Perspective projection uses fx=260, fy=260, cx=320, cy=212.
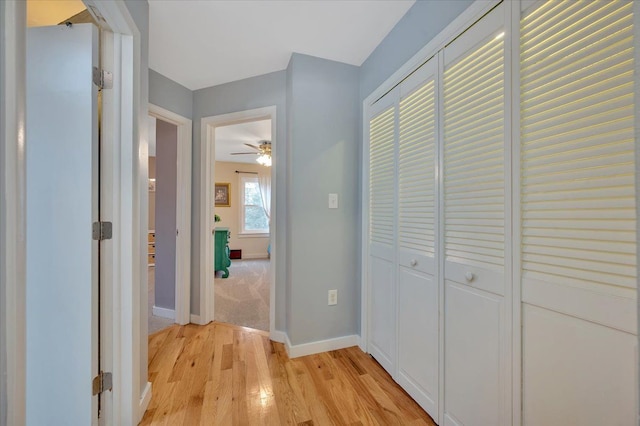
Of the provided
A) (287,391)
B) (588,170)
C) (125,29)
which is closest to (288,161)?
(125,29)

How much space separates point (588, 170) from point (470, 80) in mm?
633

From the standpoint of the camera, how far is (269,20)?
166cm

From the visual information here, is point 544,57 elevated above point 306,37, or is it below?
below

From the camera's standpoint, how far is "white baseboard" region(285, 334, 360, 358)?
2.00 meters

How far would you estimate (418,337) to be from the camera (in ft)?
4.88

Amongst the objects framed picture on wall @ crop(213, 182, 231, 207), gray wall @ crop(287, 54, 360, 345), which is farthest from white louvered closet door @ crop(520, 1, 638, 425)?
framed picture on wall @ crop(213, 182, 231, 207)

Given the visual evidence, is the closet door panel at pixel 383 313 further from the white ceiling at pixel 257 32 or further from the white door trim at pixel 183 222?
the white door trim at pixel 183 222

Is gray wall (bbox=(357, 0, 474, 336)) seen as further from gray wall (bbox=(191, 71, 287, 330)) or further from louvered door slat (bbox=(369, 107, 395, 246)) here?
gray wall (bbox=(191, 71, 287, 330))

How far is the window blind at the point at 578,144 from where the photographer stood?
692 mm

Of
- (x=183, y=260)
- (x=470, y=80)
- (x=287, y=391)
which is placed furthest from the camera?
(x=183, y=260)

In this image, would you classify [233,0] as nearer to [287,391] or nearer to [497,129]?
[497,129]

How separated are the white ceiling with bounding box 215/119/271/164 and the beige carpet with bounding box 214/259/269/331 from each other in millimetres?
2254

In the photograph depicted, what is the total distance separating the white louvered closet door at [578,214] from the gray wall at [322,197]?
51.9 inches

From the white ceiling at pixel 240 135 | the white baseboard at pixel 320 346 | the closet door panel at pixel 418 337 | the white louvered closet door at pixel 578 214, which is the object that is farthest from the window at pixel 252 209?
the white louvered closet door at pixel 578 214
